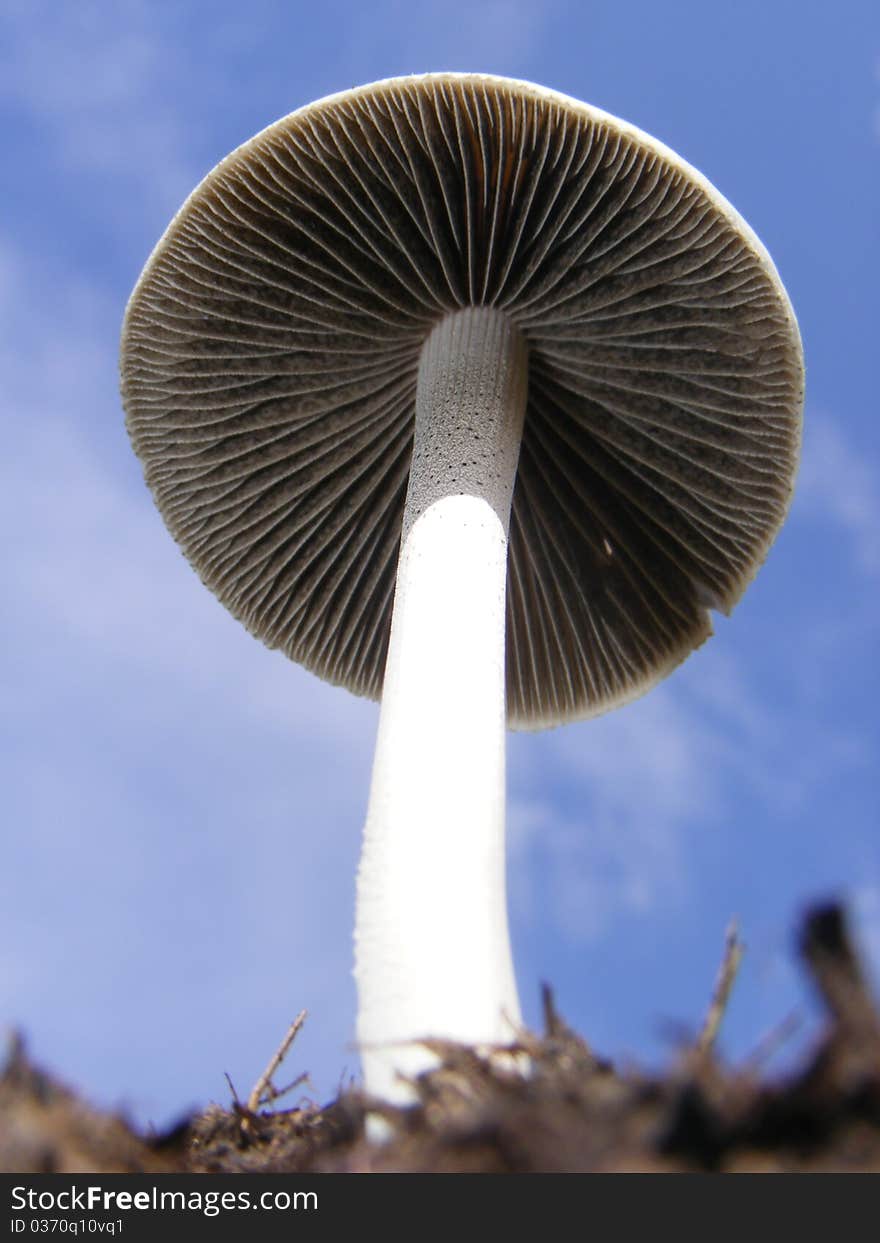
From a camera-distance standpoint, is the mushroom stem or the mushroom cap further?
the mushroom cap

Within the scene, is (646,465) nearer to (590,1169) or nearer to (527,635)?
(527,635)

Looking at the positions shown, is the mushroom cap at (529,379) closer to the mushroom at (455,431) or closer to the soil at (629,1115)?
the mushroom at (455,431)

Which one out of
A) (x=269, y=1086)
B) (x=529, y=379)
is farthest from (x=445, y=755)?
(x=529, y=379)

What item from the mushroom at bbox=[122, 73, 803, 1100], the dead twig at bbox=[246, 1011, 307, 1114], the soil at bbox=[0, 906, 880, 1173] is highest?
the mushroom at bbox=[122, 73, 803, 1100]

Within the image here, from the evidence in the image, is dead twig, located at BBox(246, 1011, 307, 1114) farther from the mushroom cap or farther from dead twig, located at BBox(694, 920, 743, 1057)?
the mushroom cap

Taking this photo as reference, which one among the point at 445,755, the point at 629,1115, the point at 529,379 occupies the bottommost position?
the point at 629,1115

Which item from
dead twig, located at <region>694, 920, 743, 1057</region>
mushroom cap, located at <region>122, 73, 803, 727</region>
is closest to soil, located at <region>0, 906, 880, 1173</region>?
dead twig, located at <region>694, 920, 743, 1057</region>

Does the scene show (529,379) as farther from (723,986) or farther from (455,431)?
(723,986)
